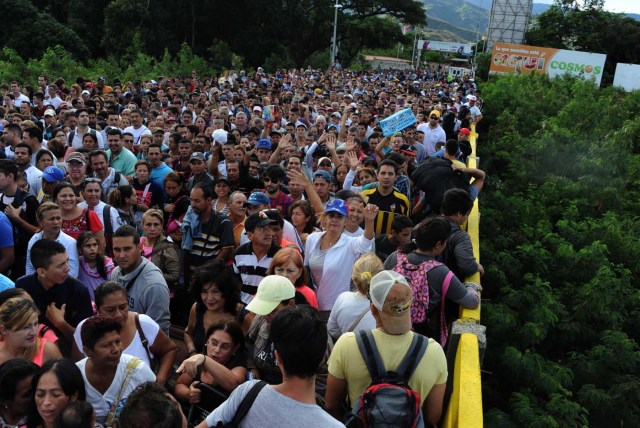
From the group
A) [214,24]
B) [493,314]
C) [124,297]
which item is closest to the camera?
[124,297]

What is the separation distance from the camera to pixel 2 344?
141 inches

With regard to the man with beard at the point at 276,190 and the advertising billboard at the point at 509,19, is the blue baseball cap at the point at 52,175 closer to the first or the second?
the man with beard at the point at 276,190

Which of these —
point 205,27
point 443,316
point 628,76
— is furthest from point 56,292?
point 628,76

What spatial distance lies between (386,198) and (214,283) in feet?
9.38

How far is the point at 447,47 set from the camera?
90.8 m

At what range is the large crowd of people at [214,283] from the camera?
3.10 metres

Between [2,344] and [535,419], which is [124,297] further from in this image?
[535,419]

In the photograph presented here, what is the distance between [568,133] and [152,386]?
50.1 feet

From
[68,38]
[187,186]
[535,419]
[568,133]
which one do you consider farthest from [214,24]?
[535,419]

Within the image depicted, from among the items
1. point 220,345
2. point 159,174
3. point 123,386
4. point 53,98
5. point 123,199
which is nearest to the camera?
point 123,386

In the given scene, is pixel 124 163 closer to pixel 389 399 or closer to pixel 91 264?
pixel 91 264

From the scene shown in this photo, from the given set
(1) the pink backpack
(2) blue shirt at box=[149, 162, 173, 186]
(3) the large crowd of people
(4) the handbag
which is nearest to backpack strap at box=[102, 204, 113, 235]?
(3) the large crowd of people

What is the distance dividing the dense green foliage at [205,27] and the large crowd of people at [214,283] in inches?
1136

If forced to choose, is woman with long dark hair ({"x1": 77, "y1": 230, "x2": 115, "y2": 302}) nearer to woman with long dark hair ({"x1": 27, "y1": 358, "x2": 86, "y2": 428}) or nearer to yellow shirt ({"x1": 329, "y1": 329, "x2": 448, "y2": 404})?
woman with long dark hair ({"x1": 27, "y1": 358, "x2": 86, "y2": 428})
